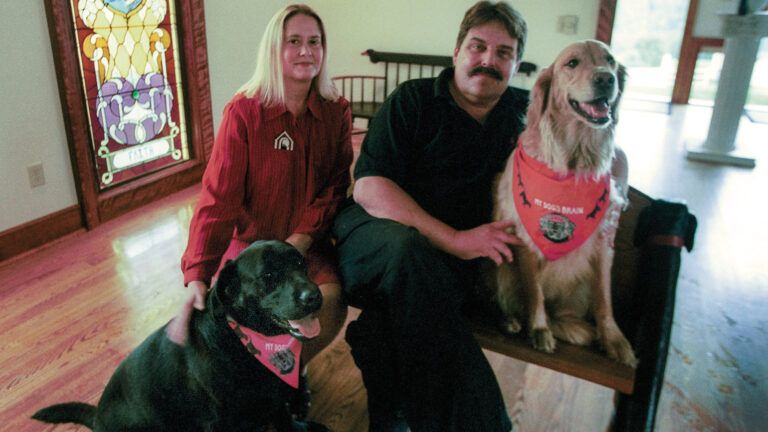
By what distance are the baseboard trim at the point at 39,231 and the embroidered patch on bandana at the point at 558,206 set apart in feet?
8.64

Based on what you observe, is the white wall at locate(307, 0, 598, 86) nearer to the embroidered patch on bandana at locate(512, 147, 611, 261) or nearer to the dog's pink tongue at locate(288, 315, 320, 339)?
the embroidered patch on bandana at locate(512, 147, 611, 261)

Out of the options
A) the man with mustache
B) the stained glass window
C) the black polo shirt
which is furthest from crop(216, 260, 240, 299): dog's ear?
the stained glass window

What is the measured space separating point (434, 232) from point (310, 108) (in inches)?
25.2

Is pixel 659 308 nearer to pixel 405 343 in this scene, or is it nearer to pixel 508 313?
pixel 508 313

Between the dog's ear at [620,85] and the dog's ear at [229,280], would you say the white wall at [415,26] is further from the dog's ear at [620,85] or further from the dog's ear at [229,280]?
the dog's ear at [229,280]

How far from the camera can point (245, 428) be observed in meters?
1.39

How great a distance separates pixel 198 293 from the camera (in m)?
1.43

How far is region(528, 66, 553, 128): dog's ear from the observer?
1.30 metres

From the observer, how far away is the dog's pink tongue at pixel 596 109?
47.7 inches

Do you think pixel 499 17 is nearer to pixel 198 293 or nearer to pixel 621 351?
pixel 621 351

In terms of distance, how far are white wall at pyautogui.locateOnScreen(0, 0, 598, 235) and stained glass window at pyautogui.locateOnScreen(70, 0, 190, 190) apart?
28cm

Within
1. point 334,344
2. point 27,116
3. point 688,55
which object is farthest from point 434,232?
point 688,55

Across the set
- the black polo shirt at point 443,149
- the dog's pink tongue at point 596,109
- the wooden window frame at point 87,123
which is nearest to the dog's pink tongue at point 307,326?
the black polo shirt at point 443,149

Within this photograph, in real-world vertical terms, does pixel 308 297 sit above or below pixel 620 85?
below
